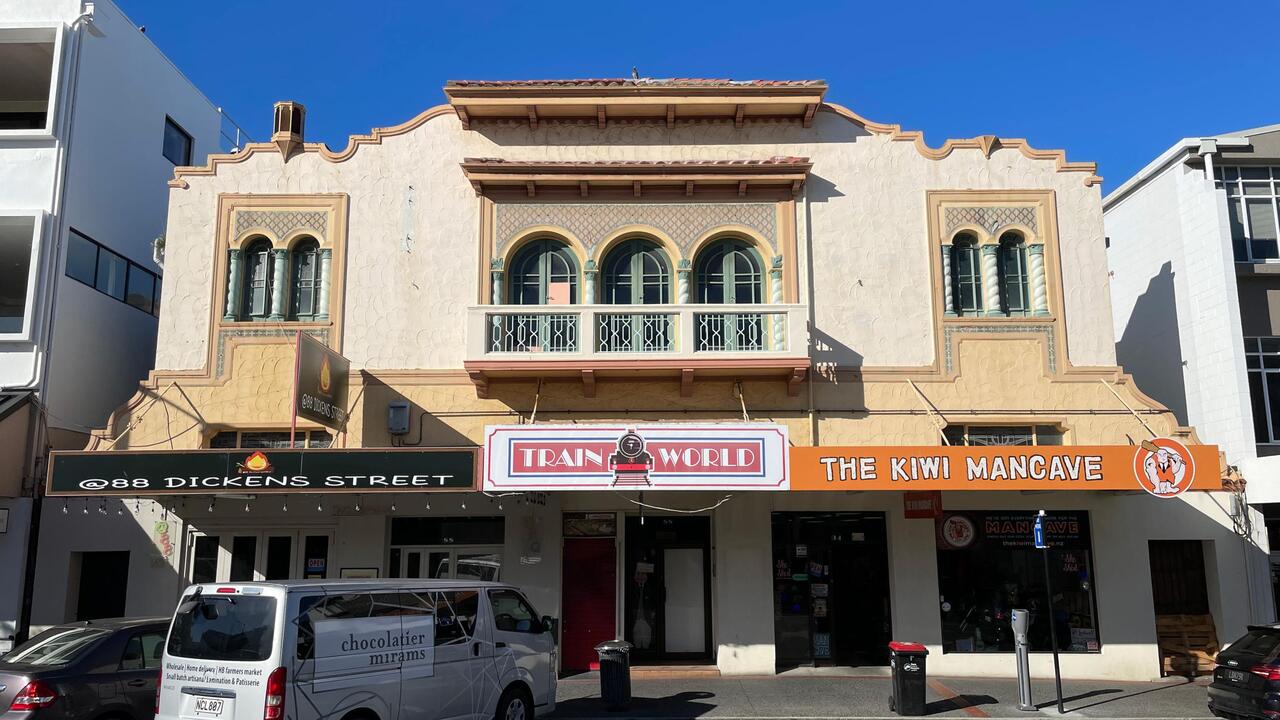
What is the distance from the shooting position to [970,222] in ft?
56.3

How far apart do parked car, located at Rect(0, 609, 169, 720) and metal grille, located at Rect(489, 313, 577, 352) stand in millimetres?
7087

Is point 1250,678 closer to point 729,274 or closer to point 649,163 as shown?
point 729,274

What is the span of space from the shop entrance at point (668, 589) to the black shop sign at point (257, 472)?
13.2ft

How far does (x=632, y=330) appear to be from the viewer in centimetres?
1633

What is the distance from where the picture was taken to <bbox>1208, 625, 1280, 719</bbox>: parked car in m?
11.0

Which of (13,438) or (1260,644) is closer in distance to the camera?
(1260,644)

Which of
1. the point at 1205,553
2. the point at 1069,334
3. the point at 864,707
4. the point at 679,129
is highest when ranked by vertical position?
the point at 679,129

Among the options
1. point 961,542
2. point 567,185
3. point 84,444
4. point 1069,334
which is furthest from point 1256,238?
point 84,444

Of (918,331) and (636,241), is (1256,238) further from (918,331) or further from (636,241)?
(636,241)

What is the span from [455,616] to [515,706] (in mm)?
1569

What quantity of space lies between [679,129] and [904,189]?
4.23 m

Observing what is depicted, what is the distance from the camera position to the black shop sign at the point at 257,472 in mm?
13922

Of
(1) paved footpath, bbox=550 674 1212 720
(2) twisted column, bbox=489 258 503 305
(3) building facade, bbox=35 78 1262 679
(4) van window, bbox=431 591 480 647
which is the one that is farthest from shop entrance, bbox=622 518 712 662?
(4) van window, bbox=431 591 480 647

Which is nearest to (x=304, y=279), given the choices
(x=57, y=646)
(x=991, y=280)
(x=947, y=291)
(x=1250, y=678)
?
(x=57, y=646)
